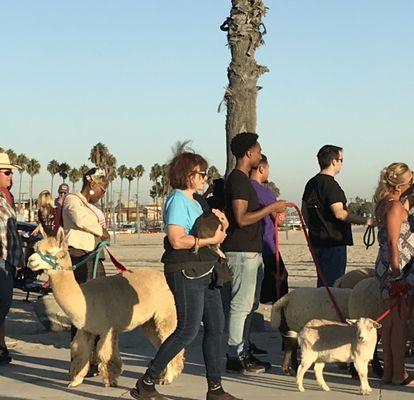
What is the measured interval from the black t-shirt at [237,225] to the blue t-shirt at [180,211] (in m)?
1.26

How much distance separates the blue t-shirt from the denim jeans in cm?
35

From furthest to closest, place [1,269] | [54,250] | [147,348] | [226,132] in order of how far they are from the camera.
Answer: [226,132], [147,348], [1,269], [54,250]

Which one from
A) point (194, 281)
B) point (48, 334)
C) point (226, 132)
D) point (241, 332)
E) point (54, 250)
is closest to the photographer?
point (194, 281)

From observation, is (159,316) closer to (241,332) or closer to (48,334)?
(241,332)

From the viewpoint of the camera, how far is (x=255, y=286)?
307 inches

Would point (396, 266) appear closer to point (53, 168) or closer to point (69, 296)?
point (69, 296)

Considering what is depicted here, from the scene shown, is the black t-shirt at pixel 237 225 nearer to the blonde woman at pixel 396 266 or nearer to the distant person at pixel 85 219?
the blonde woman at pixel 396 266

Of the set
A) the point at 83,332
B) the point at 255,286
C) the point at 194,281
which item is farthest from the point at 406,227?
the point at 83,332

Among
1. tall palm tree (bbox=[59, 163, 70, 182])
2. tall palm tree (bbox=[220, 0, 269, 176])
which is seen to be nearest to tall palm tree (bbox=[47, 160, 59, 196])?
tall palm tree (bbox=[59, 163, 70, 182])

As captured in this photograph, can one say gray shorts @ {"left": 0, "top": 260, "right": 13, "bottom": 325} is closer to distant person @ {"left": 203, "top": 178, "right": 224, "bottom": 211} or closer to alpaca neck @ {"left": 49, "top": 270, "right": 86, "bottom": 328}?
alpaca neck @ {"left": 49, "top": 270, "right": 86, "bottom": 328}

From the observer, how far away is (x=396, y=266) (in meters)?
7.04

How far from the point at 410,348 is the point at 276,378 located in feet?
5.72

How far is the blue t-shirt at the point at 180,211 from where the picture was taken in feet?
20.4

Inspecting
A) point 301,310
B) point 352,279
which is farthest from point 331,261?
point 301,310
